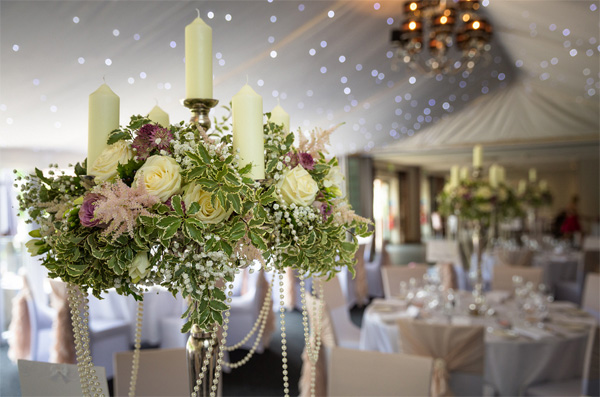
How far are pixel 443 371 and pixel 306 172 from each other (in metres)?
1.99

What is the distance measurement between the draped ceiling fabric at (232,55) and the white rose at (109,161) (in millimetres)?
510

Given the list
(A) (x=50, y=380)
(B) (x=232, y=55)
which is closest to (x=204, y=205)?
(A) (x=50, y=380)

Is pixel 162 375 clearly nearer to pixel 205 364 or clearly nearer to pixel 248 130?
pixel 205 364

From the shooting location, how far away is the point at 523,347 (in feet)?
9.62

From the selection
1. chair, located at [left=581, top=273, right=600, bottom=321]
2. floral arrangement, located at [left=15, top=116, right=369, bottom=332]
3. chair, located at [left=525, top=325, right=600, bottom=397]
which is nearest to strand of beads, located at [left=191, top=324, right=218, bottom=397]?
floral arrangement, located at [left=15, top=116, right=369, bottom=332]

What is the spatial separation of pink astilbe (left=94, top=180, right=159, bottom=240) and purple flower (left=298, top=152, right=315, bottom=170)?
357 millimetres

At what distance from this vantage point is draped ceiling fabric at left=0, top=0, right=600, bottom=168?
1.93 m

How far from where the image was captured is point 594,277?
13.5 ft

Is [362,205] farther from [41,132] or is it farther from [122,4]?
[122,4]

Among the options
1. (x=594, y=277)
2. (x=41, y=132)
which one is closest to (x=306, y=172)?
(x=41, y=132)

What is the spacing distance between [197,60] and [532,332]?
283 cm

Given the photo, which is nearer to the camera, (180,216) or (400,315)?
(180,216)

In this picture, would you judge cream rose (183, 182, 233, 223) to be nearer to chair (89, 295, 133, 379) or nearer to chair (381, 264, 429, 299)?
chair (89, 295, 133, 379)

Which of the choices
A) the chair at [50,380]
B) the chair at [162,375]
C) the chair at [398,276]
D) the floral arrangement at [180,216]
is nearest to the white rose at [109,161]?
the floral arrangement at [180,216]
